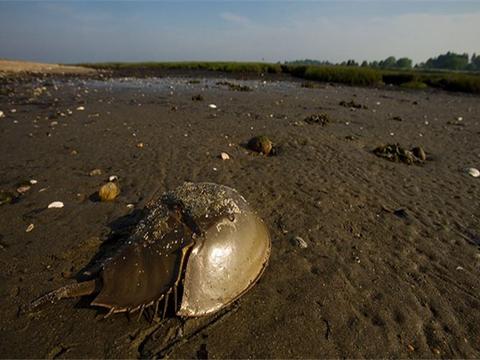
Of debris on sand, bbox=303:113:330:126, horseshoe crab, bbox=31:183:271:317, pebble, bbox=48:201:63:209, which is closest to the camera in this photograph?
horseshoe crab, bbox=31:183:271:317

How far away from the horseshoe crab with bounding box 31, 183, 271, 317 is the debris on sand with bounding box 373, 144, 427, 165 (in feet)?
17.0

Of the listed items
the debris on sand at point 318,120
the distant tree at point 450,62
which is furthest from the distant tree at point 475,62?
the debris on sand at point 318,120

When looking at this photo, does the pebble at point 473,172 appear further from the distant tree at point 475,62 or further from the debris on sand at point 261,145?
the distant tree at point 475,62

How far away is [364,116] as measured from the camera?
11.3 m

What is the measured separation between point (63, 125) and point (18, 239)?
218 inches

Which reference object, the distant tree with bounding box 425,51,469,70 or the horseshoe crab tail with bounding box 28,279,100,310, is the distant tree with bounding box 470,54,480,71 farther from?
the horseshoe crab tail with bounding box 28,279,100,310

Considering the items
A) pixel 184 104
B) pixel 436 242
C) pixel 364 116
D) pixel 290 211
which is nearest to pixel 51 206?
pixel 290 211

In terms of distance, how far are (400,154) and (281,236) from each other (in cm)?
441

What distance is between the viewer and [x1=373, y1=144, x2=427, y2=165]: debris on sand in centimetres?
671

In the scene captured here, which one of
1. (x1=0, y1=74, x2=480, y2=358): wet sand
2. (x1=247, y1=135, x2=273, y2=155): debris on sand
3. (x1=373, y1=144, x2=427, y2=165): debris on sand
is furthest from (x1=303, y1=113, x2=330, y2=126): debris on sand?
(x1=247, y1=135, x2=273, y2=155): debris on sand

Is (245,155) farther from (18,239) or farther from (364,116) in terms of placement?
(364,116)

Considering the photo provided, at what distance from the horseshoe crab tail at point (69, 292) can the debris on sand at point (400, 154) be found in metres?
6.17

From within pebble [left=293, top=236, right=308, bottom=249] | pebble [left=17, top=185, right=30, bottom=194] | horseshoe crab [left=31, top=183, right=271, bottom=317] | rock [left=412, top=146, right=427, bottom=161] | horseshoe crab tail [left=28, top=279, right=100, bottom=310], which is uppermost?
horseshoe crab [left=31, top=183, right=271, bottom=317]

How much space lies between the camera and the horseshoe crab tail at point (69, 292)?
2.51 m
